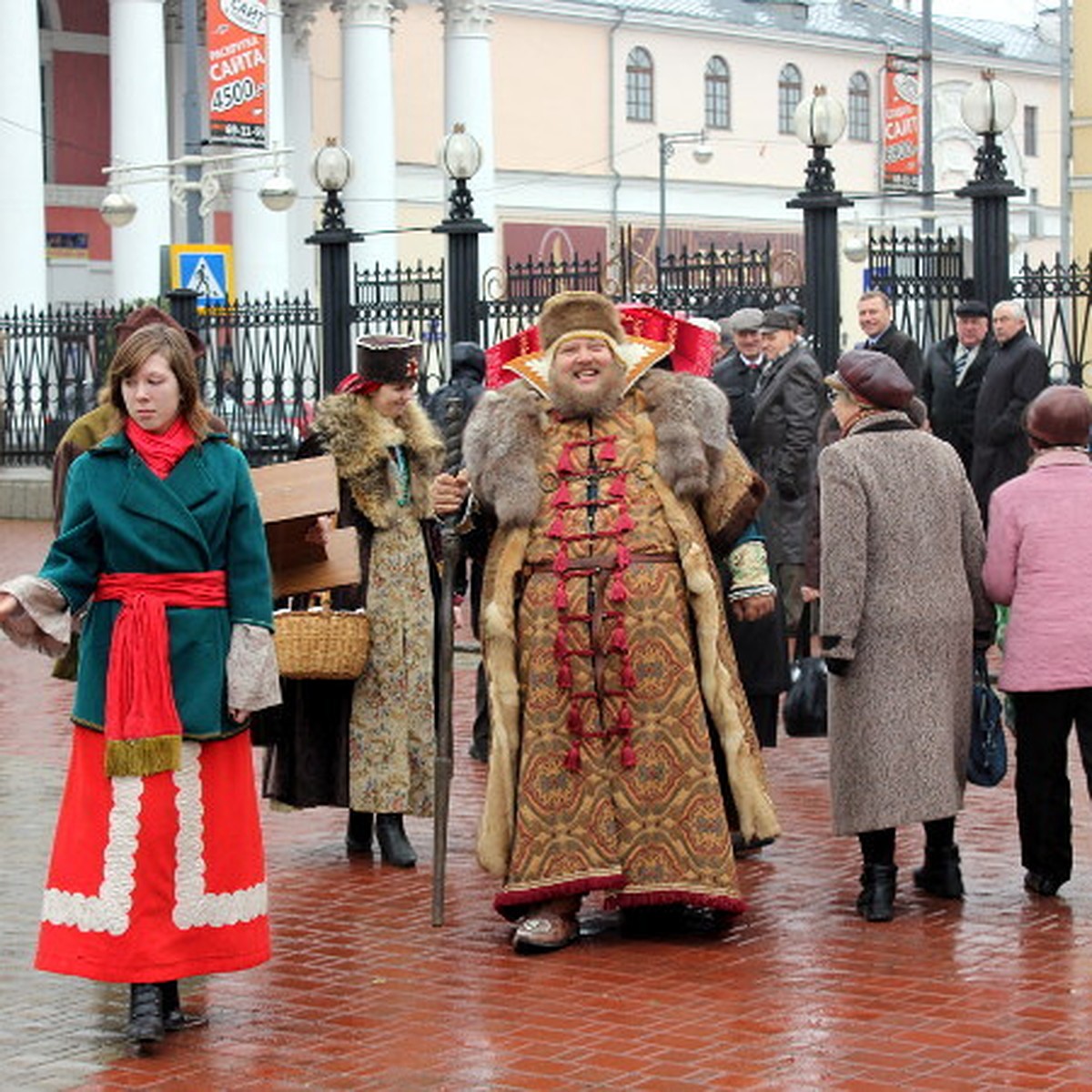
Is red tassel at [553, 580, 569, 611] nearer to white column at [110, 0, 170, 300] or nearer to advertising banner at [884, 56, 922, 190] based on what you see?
white column at [110, 0, 170, 300]

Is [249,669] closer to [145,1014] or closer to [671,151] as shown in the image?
[145,1014]

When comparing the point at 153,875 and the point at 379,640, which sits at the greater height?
the point at 379,640

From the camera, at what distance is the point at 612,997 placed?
7.26m

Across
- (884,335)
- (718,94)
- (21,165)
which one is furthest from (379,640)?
(718,94)

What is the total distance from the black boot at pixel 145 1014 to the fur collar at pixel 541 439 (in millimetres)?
1835

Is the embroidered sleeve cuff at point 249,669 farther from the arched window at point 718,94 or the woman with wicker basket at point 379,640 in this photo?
the arched window at point 718,94

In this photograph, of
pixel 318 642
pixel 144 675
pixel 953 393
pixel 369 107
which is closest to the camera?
pixel 144 675

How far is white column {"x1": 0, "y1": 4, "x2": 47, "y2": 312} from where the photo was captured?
38656 mm

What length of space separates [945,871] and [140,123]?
1332 inches

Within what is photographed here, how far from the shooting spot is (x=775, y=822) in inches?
320

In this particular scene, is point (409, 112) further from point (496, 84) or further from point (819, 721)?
point (819, 721)

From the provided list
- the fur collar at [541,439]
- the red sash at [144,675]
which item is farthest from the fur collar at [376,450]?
the red sash at [144,675]

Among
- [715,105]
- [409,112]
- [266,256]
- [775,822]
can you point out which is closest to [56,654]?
[775,822]

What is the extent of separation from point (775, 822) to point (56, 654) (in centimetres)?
229
